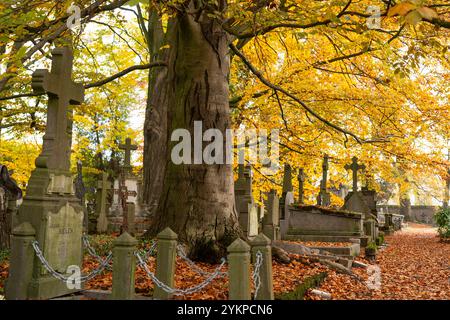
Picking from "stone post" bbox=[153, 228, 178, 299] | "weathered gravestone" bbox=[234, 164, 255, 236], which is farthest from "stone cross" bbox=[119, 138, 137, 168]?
"stone post" bbox=[153, 228, 178, 299]

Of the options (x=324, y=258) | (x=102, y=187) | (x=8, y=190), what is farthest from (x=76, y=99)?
(x=102, y=187)

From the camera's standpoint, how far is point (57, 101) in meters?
6.35

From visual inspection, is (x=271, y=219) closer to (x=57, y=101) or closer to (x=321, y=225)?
(x=321, y=225)

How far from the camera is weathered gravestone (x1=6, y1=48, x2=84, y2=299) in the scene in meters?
5.79

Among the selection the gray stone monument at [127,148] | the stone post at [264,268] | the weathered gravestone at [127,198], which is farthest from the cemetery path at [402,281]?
the gray stone monument at [127,148]

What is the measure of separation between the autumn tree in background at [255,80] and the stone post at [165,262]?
250 cm

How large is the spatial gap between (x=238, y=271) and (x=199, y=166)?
399cm

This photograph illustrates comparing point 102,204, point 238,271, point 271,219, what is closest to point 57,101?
point 238,271

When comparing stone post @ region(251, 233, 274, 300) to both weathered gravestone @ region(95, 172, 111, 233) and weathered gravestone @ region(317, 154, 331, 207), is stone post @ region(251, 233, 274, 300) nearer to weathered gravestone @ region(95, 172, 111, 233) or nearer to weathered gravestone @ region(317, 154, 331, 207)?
weathered gravestone @ region(95, 172, 111, 233)

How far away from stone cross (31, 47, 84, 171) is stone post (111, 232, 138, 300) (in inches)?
62.8

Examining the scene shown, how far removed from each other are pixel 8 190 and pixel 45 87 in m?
4.35

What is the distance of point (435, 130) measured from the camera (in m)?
15.3

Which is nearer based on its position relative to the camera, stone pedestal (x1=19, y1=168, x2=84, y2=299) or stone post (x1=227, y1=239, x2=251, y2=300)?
stone post (x1=227, y1=239, x2=251, y2=300)
